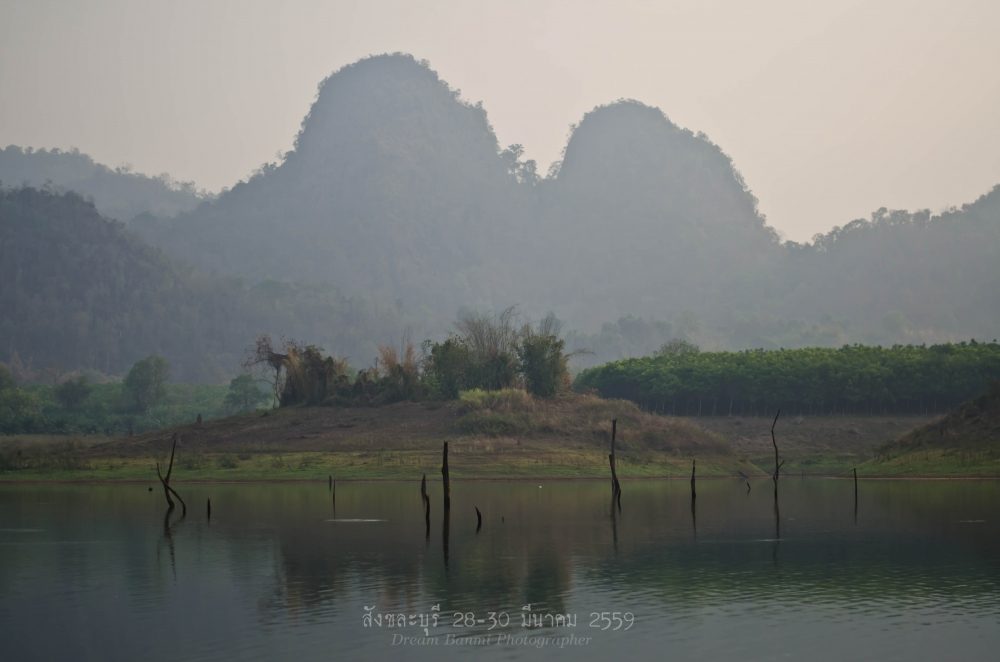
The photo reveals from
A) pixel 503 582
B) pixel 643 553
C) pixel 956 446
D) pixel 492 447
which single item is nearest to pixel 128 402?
pixel 492 447

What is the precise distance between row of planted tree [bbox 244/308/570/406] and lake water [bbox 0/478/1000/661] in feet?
149

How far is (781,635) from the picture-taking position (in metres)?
31.4

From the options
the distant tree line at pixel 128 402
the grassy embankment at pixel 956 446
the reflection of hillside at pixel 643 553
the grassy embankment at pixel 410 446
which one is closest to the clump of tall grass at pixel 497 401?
the grassy embankment at pixel 410 446

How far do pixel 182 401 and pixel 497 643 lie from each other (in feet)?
562

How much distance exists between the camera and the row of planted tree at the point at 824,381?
122 m

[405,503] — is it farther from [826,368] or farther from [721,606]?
[826,368]

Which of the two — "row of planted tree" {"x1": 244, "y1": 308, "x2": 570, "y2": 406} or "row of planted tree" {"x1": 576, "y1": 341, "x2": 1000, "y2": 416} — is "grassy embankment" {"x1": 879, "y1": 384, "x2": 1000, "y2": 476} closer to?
"row of planted tree" {"x1": 576, "y1": 341, "x2": 1000, "y2": 416}

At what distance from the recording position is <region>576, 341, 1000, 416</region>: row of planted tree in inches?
4783

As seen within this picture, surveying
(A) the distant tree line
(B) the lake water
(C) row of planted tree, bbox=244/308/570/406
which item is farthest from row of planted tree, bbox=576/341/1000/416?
(A) the distant tree line

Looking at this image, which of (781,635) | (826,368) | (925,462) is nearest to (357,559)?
(781,635)

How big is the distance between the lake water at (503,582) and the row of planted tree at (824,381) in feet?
184

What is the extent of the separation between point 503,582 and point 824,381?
294 ft

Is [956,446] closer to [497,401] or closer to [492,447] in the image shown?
[492,447]

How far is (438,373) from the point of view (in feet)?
376
